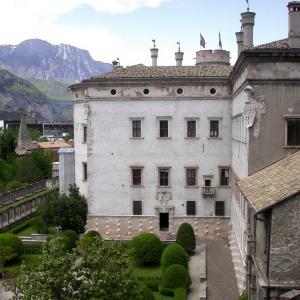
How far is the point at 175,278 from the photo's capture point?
977 inches

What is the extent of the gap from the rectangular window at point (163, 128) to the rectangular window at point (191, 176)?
10.0ft

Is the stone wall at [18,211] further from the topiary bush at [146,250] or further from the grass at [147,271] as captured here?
the grass at [147,271]

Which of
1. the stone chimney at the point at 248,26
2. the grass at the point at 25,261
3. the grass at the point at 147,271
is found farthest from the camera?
the stone chimney at the point at 248,26

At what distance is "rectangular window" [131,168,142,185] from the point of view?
123 ft

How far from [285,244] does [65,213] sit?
22102 mm

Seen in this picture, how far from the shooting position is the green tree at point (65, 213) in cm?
3525

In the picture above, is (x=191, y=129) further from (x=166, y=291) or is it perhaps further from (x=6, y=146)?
(x=6, y=146)

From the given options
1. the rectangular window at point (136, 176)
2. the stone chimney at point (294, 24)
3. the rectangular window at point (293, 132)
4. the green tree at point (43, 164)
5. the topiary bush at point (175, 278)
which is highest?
the stone chimney at point (294, 24)

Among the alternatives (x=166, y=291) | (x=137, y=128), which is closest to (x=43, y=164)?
(x=137, y=128)

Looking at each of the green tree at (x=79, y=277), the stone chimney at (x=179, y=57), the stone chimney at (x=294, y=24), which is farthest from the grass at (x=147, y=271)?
the stone chimney at (x=179, y=57)

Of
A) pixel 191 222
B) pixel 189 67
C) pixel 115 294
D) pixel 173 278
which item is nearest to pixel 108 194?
pixel 191 222

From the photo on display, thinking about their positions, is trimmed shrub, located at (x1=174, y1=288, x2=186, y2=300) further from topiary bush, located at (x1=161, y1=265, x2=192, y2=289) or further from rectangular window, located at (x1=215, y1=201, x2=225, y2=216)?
rectangular window, located at (x1=215, y1=201, x2=225, y2=216)

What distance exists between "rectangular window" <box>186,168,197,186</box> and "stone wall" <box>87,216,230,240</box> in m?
2.53

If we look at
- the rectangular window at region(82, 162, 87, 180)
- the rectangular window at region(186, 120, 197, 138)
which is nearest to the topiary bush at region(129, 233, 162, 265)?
the rectangular window at region(186, 120, 197, 138)
